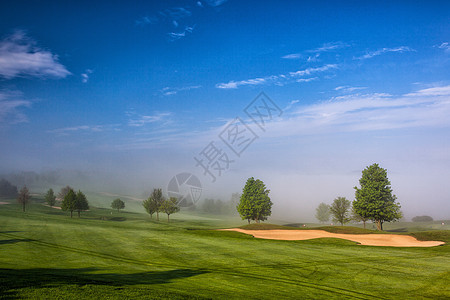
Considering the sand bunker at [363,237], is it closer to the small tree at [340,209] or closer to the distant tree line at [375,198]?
the distant tree line at [375,198]

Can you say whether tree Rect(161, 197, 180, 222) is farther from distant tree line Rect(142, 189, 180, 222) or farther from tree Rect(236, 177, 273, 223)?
tree Rect(236, 177, 273, 223)

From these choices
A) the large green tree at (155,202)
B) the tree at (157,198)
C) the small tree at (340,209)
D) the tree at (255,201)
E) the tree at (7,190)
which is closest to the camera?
the tree at (255,201)

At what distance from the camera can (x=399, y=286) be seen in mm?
15531

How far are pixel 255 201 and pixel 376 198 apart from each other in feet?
73.5

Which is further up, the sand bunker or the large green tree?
the large green tree

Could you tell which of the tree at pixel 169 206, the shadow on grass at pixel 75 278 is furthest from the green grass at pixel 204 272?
the tree at pixel 169 206

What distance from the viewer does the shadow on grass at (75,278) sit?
1129cm

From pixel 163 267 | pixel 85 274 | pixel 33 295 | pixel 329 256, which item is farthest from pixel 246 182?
pixel 33 295

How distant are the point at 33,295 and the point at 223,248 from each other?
1786cm

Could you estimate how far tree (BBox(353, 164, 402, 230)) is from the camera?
5216 centimetres

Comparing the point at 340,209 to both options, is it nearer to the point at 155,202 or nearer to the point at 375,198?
the point at 375,198

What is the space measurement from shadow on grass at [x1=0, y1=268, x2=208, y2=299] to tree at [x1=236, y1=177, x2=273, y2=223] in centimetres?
4430

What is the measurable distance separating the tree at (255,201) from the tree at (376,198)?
17.1 metres

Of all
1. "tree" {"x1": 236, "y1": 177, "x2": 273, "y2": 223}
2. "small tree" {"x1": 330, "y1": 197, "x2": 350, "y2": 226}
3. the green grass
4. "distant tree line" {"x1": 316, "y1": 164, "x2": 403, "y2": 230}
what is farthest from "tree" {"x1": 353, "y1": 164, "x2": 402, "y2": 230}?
the green grass
